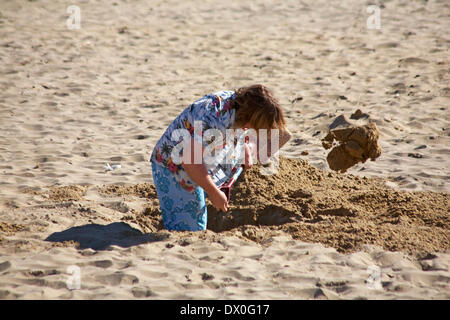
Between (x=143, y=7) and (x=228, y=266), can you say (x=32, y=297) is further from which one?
(x=143, y=7)

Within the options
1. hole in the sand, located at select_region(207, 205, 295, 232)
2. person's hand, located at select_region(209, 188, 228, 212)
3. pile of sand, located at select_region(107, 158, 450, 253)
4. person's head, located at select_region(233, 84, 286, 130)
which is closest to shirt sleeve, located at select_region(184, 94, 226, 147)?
person's head, located at select_region(233, 84, 286, 130)

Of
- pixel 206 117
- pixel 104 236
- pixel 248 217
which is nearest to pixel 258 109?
pixel 206 117

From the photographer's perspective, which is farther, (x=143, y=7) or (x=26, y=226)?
(x=143, y=7)

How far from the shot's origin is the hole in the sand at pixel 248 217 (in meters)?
4.44

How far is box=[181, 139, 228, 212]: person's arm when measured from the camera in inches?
140

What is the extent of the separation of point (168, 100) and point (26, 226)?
11.6ft

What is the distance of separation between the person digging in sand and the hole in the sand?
36cm

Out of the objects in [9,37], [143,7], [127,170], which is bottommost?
[127,170]

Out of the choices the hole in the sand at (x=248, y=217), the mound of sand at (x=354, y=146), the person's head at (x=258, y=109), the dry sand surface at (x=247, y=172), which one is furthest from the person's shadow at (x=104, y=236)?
the mound of sand at (x=354, y=146)

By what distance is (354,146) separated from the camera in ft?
15.5

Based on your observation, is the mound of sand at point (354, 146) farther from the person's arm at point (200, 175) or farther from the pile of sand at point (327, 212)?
the person's arm at point (200, 175)

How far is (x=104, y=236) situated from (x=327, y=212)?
171cm
